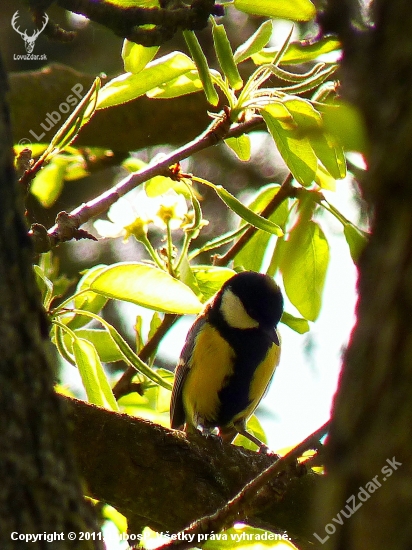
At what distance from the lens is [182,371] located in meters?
3.07

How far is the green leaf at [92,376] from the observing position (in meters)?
1.99

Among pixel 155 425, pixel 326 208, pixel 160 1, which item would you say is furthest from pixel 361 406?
pixel 326 208

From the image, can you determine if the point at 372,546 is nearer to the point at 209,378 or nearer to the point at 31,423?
the point at 31,423

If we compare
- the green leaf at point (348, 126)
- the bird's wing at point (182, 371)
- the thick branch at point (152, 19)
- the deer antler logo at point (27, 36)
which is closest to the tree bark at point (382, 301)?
the green leaf at point (348, 126)

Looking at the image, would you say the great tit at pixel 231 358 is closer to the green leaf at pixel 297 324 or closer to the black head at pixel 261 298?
the black head at pixel 261 298

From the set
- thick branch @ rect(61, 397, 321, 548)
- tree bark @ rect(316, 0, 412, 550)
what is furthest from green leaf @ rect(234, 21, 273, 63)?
tree bark @ rect(316, 0, 412, 550)

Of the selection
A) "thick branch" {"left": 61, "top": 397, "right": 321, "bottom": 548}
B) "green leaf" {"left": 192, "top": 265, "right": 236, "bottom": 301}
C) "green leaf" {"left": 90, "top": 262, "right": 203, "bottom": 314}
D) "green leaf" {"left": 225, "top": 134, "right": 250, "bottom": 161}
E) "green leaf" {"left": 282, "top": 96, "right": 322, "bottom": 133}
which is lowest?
"thick branch" {"left": 61, "top": 397, "right": 321, "bottom": 548}

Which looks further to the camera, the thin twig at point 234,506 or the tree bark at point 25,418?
the thin twig at point 234,506

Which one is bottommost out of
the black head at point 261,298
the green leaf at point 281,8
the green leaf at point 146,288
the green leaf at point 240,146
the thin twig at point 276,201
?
the black head at point 261,298

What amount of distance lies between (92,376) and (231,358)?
114 cm

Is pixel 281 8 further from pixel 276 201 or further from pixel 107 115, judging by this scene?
pixel 107 115

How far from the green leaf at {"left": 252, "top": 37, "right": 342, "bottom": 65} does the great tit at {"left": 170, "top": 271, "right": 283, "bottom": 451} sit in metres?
1.11

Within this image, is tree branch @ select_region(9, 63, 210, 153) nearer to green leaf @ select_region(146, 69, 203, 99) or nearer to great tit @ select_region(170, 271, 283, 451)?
great tit @ select_region(170, 271, 283, 451)

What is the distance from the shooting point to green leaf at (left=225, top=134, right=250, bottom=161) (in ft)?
7.36
